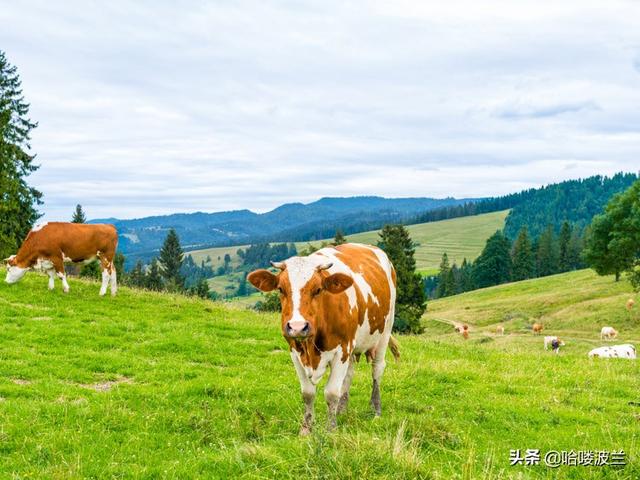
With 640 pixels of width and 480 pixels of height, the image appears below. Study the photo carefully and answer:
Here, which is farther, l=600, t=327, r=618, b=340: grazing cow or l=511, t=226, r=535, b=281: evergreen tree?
l=511, t=226, r=535, b=281: evergreen tree

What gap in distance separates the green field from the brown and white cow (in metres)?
0.72

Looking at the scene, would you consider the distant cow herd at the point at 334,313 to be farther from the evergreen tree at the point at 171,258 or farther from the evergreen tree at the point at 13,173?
the evergreen tree at the point at 171,258

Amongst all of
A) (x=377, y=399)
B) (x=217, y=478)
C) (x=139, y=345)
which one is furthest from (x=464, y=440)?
Answer: (x=139, y=345)

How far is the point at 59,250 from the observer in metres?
21.9

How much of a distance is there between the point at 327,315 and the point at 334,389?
117 centimetres

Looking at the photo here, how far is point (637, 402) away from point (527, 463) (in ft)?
17.0

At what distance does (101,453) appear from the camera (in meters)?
7.65

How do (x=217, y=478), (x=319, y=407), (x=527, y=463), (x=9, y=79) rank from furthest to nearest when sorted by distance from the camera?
(x=9, y=79) < (x=319, y=407) < (x=527, y=463) < (x=217, y=478)

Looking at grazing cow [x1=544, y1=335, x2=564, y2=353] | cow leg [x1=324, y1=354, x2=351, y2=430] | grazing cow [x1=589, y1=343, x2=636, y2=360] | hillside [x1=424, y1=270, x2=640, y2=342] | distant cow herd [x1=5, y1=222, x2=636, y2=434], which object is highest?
distant cow herd [x1=5, y1=222, x2=636, y2=434]

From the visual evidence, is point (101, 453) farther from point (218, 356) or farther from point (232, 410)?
point (218, 356)

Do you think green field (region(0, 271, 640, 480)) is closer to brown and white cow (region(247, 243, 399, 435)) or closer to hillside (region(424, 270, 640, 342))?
brown and white cow (region(247, 243, 399, 435))

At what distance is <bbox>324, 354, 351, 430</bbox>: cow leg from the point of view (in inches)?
320

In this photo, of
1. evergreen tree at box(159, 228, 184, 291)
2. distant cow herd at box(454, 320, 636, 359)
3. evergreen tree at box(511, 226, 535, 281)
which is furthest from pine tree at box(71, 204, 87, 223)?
evergreen tree at box(511, 226, 535, 281)

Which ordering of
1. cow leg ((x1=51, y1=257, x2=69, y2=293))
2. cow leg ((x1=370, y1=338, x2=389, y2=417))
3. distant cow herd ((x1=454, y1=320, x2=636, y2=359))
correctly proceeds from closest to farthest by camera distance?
cow leg ((x1=370, y1=338, x2=389, y2=417)) → cow leg ((x1=51, y1=257, x2=69, y2=293)) → distant cow herd ((x1=454, y1=320, x2=636, y2=359))
